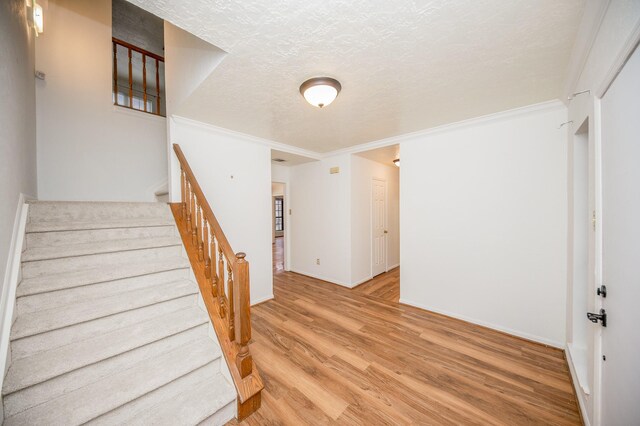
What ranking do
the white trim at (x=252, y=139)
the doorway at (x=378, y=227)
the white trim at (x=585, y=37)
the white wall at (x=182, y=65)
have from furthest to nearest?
the doorway at (x=378, y=227) < the white trim at (x=252, y=139) < the white wall at (x=182, y=65) < the white trim at (x=585, y=37)

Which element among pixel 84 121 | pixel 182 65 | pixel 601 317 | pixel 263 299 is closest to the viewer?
pixel 601 317

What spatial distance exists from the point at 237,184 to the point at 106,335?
2.27 metres

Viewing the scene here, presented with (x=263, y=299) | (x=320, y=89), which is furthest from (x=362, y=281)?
(x=320, y=89)

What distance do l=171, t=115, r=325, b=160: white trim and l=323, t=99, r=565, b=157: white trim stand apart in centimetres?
64

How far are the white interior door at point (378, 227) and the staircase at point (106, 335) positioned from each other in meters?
3.64

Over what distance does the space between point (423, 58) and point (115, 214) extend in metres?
3.45

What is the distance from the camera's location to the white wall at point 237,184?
2.99m

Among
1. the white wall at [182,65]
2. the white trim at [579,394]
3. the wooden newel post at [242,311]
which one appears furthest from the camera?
the white wall at [182,65]

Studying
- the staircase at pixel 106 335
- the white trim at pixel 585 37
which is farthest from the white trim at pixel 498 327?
the staircase at pixel 106 335

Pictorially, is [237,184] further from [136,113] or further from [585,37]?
[585,37]

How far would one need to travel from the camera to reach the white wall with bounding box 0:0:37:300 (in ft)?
4.55

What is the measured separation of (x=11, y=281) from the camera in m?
1.44

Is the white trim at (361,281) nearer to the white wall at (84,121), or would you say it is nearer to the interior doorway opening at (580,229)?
the interior doorway opening at (580,229)

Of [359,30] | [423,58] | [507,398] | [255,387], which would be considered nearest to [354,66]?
[359,30]
